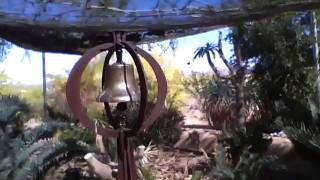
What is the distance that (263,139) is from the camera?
9047 mm

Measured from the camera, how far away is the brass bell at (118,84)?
400 centimetres

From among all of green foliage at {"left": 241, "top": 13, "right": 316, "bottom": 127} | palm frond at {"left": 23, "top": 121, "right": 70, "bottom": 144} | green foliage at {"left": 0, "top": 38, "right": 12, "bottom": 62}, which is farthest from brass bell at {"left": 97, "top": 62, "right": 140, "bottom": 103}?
green foliage at {"left": 0, "top": 38, "right": 12, "bottom": 62}

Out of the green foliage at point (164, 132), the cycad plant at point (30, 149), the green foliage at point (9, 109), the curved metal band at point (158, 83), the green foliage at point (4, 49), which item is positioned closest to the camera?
the curved metal band at point (158, 83)

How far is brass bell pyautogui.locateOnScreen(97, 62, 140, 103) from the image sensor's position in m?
4.00

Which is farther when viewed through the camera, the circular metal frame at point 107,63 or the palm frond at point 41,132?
the palm frond at point 41,132

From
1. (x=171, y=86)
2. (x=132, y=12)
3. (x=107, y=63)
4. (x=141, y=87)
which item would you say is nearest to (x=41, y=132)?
(x=107, y=63)

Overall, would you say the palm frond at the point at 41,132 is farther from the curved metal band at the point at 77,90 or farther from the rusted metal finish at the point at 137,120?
the curved metal band at the point at 77,90

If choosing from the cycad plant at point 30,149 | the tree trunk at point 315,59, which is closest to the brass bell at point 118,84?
the cycad plant at point 30,149

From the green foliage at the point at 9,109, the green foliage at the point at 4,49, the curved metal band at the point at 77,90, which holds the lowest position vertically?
the green foliage at the point at 9,109

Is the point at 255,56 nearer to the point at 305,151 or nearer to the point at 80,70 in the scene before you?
the point at 305,151

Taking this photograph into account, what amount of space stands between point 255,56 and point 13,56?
1064 cm

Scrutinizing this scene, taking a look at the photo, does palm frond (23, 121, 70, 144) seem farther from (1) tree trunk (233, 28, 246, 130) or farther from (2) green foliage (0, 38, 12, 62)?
(2) green foliage (0, 38, 12, 62)

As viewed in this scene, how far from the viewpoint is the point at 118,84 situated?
158 inches

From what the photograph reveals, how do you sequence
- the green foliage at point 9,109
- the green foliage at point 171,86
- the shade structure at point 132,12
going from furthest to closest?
the green foliage at point 171,86 → the green foliage at point 9,109 → the shade structure at point 132,12
